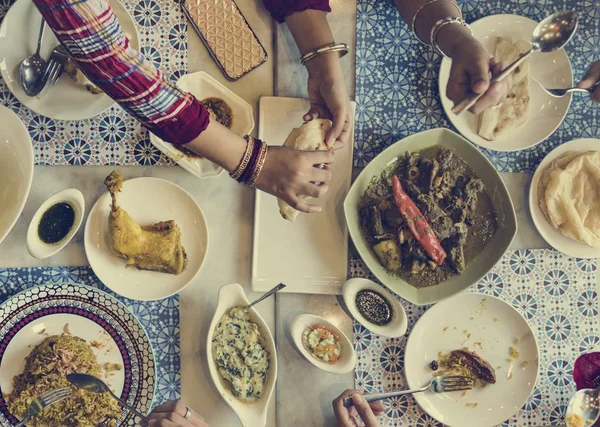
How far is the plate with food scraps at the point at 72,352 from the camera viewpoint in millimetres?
2057

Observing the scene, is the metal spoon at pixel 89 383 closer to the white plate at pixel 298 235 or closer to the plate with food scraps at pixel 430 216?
the white plate at pixel 298 235

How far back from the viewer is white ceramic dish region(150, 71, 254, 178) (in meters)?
2.12

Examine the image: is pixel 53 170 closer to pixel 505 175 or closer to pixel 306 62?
pixel 306 62

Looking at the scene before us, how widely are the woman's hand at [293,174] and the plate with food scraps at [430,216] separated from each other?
0.39 m

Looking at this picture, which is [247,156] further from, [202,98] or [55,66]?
[55,66]

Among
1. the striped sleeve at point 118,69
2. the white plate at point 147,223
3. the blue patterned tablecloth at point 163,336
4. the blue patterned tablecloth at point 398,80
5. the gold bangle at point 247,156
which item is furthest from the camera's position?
the blue patterned tablecloth at point 398,80

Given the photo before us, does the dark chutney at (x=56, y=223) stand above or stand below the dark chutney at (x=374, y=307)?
above

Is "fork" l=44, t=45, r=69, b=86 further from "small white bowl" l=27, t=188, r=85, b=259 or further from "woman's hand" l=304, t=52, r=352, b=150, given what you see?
"woman's hand" l=304, t=52, r=352, b=150

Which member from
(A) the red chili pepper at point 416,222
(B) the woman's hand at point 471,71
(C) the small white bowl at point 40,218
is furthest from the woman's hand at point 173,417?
(B) the woman's hand at point 471,71

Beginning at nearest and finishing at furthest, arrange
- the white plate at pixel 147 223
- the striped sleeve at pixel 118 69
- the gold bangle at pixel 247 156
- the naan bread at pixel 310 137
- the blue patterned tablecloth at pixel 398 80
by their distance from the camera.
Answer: the striped sleeve at pixel 118 69
the gold bangle at pixel 247 156
the naan bread at pixel 310 137
the white plate at pixel 147 223
the blue patterned tablecloth at pixel 398 80

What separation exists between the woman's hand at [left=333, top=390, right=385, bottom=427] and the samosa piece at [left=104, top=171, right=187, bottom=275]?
841mm

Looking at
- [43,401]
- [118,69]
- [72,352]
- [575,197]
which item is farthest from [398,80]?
[43,401]

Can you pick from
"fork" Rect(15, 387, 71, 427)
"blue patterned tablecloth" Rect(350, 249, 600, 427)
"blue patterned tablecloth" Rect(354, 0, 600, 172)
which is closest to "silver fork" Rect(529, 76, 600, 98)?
"blue patterned tablecloth" Rect(354, 0, 600, 172)

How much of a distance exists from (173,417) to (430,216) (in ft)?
4.16
